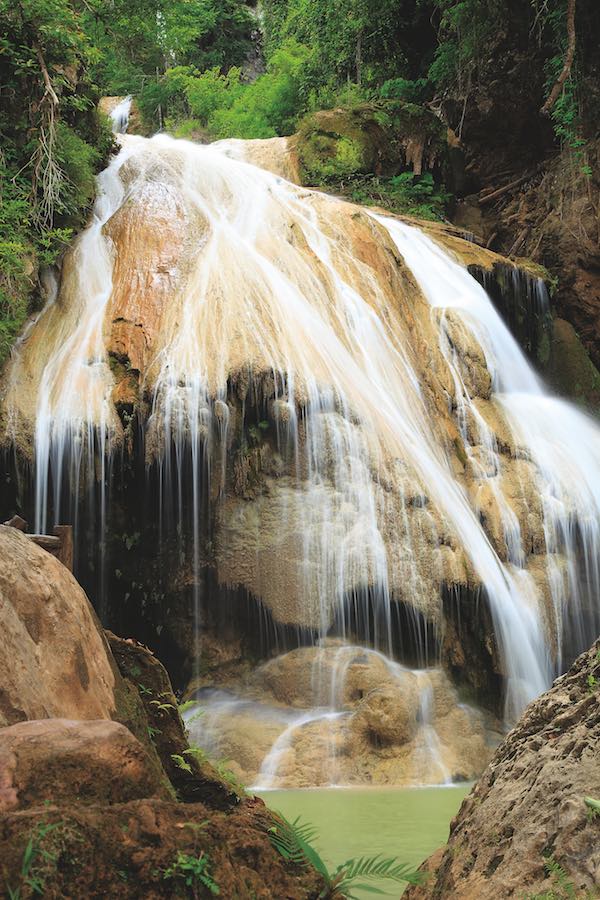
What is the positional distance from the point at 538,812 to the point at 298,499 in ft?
21.4

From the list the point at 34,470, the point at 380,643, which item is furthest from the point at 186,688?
the point at 34,470

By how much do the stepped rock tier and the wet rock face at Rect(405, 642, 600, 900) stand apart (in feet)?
15.0

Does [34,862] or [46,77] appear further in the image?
[46,77]

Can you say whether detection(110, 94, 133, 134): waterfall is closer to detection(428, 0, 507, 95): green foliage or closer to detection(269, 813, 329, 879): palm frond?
detection(428, 0, 507, 95): green foliage

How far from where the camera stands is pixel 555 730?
2.92m

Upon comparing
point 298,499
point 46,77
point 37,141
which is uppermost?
point 46,77

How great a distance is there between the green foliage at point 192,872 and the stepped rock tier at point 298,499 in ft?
18.1

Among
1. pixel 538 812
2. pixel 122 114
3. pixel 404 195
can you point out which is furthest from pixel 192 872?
pixel 122 114

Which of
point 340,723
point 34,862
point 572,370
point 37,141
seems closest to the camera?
point 34,862

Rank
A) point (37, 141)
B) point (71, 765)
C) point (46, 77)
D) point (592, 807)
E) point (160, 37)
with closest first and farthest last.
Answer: point (71, 765), point (592, 807), point (46, 77), point (37, 141), point (160, 37)

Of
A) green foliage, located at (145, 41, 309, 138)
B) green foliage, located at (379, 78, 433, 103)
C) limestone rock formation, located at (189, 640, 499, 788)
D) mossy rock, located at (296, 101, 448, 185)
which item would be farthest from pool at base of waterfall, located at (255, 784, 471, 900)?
green foliage, located at (145, 41, 309, 138)

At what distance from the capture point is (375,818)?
18.2 ft

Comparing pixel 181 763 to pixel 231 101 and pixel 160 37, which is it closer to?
pixel 231 101

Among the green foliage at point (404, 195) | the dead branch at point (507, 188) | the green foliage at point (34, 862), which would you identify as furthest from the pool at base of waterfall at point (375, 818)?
Result: the dead branch at point (507, 188)
